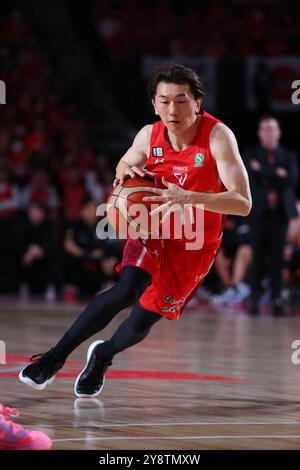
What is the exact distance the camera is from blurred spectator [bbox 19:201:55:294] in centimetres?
1474

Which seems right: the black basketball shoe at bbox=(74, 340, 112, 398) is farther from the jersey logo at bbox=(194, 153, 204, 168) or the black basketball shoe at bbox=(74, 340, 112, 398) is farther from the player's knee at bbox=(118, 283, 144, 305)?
the jersey logo at bbox=(194, 153, 204, 168)

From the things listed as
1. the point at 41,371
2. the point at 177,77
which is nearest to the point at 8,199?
the point at 41,371

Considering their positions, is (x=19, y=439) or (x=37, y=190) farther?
(x=37, y=190)

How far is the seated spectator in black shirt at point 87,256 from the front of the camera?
1437 cm

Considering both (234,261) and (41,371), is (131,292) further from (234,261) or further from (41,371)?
(234,261)

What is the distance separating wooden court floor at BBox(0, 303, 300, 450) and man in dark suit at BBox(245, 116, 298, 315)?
200cm

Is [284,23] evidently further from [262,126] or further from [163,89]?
[163,89]

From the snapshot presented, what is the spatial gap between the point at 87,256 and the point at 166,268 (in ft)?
29.8

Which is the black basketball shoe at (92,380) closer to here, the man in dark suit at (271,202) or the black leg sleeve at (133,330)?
the black leg sleeve at (133,330)

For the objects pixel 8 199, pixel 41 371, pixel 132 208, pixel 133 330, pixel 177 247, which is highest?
pixel 8 199

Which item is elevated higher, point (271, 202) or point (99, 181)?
point (99, 181)

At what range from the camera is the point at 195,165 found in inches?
220

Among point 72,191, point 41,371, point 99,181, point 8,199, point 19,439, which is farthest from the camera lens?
point 99,181

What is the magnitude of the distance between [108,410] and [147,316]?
0.61 m
